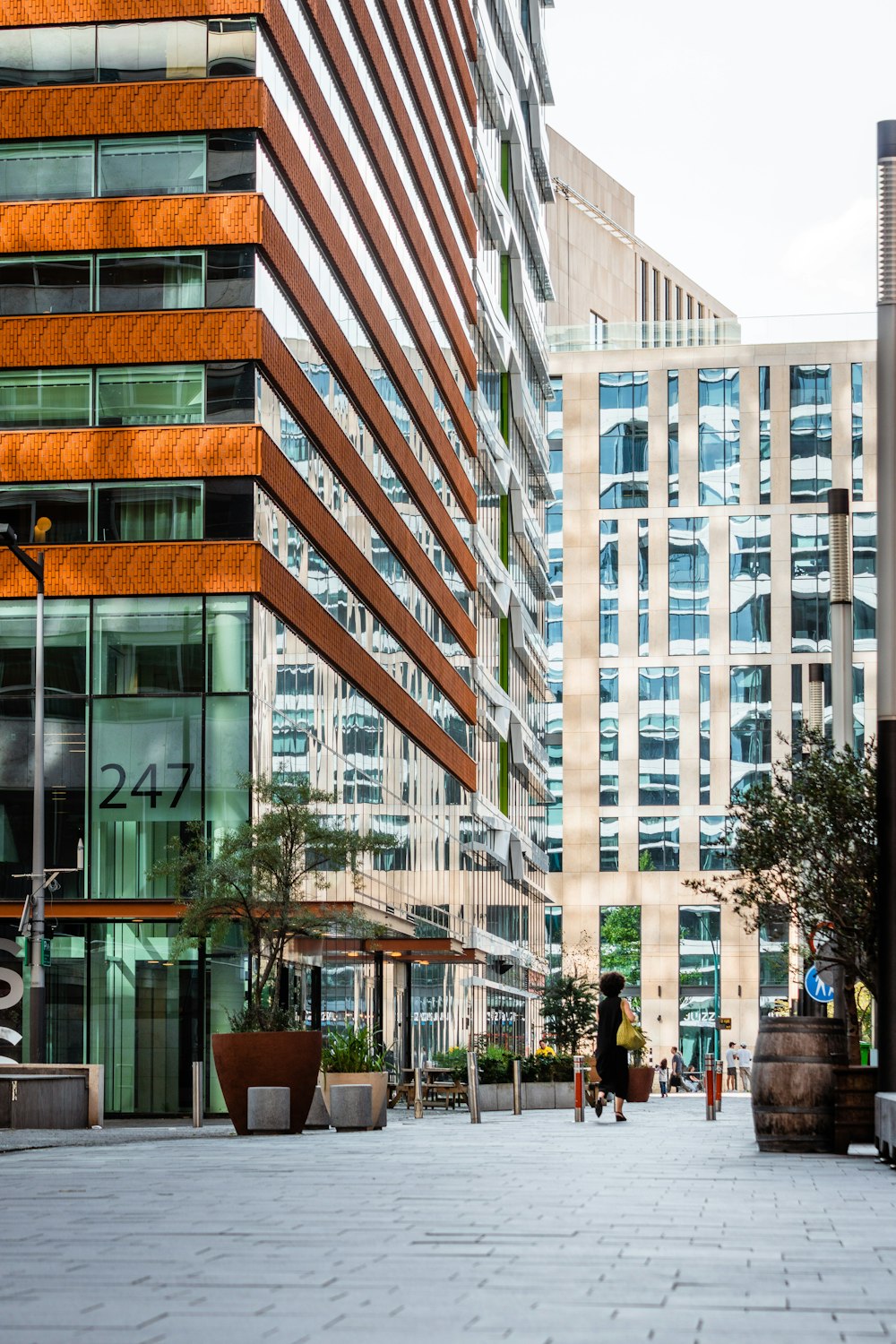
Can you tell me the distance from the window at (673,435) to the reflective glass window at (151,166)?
242ft

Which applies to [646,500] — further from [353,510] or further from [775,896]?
[775,896]

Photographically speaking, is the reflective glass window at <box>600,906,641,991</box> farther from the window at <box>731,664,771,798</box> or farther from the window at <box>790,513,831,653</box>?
the window at <box>790,513,831,653</box>

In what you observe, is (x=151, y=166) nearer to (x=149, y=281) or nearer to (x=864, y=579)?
(x=149, y=281)

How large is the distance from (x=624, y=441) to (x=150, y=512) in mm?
77059

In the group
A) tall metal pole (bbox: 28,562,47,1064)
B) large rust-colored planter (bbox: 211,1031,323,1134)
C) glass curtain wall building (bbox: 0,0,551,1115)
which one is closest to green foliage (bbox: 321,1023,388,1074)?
large rust-colored planter (bbox: 211,1031,323,1134)

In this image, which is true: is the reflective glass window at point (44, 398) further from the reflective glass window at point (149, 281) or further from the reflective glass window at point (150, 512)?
the reflective glass window at point (150, 512)

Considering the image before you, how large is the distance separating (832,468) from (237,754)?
77.9 m

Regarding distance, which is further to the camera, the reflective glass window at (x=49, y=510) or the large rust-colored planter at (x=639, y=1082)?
the large rust-colored planter at (x=639, y=1082)

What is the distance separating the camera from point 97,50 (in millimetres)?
37500

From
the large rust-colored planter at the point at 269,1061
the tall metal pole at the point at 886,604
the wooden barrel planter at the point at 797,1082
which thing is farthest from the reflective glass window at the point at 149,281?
the wooden barrel planter at the point at 797,1082

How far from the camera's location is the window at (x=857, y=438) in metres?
108

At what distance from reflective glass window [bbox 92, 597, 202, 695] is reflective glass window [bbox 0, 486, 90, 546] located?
1.49 m

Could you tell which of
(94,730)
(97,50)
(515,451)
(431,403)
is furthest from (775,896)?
(515,451)

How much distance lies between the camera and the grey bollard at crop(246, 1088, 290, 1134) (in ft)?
73.3
